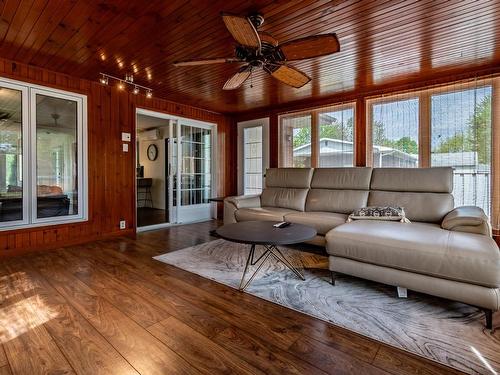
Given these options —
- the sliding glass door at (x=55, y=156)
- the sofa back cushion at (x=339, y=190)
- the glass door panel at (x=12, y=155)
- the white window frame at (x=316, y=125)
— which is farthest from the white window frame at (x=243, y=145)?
the glass door panel at (x=12, y=155)

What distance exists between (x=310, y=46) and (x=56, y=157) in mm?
3546

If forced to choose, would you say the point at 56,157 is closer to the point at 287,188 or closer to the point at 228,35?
the point at 228,35

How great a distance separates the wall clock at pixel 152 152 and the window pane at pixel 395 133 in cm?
518

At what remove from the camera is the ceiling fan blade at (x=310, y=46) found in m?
1.92

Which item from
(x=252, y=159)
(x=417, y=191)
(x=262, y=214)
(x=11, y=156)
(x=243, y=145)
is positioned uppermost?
(x=243, y=145)

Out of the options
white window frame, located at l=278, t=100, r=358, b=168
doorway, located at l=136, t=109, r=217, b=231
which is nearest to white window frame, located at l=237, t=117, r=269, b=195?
white window frame, located at l=278, t=100, r=358, b=168

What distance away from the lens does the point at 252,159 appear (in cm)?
579

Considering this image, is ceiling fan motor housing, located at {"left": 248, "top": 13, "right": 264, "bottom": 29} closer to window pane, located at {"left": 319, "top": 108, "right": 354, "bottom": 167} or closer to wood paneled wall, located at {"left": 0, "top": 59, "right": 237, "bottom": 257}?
window pane, located at {"left": 319, "top": 108, "right": 354, "bottom": 167}

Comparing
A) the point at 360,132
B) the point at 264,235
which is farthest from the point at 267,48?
the point at 360,132

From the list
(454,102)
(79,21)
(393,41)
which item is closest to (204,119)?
(79,21)

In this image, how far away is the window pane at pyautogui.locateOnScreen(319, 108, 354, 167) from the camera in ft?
14.6

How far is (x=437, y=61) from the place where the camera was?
3.20 m

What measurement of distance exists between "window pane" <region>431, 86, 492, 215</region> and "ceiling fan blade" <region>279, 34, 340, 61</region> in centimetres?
249

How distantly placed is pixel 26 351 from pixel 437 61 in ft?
14.8
